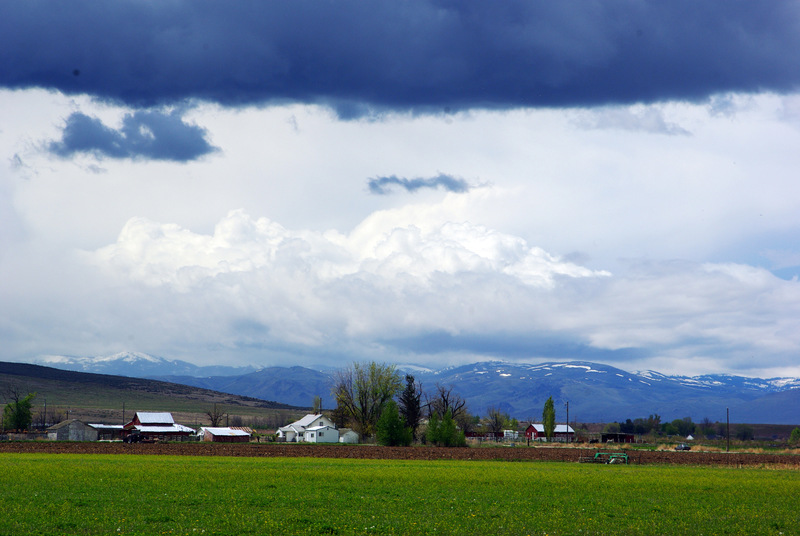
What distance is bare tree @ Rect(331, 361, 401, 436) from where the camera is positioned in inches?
5736

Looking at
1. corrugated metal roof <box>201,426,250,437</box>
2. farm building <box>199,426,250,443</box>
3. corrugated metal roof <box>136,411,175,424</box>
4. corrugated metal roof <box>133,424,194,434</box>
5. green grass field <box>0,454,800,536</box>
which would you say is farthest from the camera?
corrugated metal roof <box>136,411,175,424</box>

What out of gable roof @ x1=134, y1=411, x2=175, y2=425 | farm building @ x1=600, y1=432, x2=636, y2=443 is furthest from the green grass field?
farm building @ x1=600, y1=432, x2=636, y2=443

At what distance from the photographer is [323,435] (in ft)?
491

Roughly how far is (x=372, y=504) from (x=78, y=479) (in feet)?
63.8

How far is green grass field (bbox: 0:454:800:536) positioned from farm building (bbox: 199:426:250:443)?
105307 mm

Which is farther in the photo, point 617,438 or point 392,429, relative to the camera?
point 617,438

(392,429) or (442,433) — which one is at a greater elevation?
(392,429)

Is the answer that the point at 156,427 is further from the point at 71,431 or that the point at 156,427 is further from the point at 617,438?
the point at 617,438

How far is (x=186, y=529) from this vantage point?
24.5 meters

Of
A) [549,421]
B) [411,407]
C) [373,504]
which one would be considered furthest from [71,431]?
[373,504]

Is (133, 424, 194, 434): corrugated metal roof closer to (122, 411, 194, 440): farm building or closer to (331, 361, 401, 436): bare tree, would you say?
(122, 411, 194, 440): farm building

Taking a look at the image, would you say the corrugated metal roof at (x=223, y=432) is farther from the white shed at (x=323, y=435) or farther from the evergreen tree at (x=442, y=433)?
the evergreen tree at (x=442, y=433)

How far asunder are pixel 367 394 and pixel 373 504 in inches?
4586

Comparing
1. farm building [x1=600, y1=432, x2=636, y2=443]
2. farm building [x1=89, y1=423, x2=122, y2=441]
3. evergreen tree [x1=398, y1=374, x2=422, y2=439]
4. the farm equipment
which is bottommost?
farm building [x1=600, y1=432, x2=636, y2=443]
